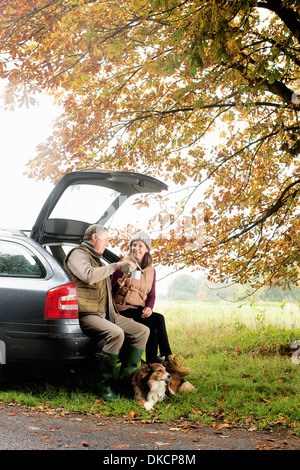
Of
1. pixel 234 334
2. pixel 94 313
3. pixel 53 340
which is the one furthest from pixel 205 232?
pixel 53 340

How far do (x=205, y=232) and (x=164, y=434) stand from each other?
4.91m

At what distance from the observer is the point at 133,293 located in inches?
229

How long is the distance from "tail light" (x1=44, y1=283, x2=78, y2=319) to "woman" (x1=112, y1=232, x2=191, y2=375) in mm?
926

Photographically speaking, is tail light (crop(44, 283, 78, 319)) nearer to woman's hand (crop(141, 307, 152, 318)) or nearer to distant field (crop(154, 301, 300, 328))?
woman's hand (crop(141, 307, 152, 318))

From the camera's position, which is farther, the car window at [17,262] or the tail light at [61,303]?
the car window at [17,262]

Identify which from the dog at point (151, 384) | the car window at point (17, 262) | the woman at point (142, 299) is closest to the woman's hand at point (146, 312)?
the woman at point (142, 299)

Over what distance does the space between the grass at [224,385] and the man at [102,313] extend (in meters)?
0.40

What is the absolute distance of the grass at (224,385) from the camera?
4.81 m

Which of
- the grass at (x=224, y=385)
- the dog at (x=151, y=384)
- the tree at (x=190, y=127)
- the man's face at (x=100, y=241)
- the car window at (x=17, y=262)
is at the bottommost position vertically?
the grass at (x=224, y=385)

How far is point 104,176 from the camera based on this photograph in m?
5.40

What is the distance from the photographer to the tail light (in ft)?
16.0

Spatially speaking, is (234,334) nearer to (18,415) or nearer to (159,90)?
(159,90)

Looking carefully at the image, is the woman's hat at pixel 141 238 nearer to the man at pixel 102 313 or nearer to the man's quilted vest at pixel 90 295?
the man at pixel 102 313

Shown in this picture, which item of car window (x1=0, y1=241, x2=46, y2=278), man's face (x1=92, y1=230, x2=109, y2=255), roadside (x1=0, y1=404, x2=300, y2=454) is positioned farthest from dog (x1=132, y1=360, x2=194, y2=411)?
car window (x1=0, y1=241, x2=46, y2=278)
